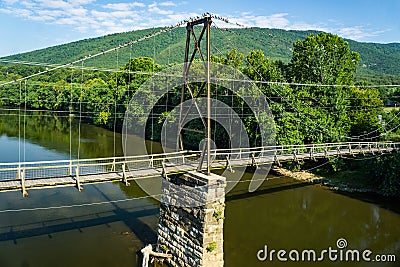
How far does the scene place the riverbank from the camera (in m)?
19.8

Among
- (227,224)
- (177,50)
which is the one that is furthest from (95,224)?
(177,50)

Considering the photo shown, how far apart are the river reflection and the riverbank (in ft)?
2.34

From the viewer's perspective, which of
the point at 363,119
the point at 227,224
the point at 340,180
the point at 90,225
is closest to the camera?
the point at 90,225

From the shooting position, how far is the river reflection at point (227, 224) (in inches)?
461

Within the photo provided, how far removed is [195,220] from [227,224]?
467 cm

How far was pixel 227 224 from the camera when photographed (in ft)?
48.4

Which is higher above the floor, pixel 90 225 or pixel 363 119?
pixel 363 119

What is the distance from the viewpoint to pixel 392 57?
95062 mm

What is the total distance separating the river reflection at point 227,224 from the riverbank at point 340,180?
0.71m

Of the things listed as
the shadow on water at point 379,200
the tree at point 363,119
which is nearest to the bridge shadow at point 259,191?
the shadow on water at point 379,200

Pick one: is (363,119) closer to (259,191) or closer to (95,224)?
(259,191)

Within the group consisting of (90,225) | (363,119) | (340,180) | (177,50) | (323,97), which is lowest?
(90,225)

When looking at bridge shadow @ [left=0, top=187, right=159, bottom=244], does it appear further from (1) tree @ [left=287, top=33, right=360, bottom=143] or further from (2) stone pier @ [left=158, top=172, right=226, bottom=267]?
(1) tree @ [left=287, top=33, right=360, bottom=143]

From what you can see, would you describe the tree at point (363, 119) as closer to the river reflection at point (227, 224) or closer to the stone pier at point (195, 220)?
the river reflection at point (227, 224)
